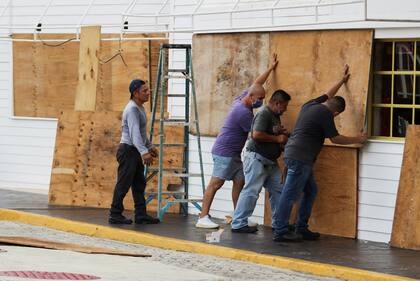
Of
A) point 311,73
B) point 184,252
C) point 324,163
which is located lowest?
point 184,252

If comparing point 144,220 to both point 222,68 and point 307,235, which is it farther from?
point 307,235

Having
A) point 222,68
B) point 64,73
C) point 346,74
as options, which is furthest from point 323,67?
point 64,73

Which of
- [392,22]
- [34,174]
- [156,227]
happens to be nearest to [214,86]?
[156,227]

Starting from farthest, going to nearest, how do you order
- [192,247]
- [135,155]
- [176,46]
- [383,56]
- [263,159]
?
[176,46] < [135,155] < [263,159] < [383,56] < [192,247]

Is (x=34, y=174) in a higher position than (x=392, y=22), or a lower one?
lower

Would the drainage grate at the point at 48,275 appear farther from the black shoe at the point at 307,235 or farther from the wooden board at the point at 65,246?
the black shoe at the point at 307,235

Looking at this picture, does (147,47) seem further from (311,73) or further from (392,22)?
(392,22)

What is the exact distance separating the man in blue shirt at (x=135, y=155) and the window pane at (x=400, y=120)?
3.06 meters

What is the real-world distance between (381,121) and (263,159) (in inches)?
57.6

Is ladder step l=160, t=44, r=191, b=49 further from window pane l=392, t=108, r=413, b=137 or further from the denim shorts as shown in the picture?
window pane l=392, t=108, r=413, b=137

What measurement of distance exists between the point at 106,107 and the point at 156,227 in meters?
4.47

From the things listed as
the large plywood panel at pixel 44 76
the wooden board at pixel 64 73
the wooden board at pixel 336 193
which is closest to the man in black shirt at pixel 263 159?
the wooden board at pixel 336 193

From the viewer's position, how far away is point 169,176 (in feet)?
57.1

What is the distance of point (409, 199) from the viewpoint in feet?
46.9
